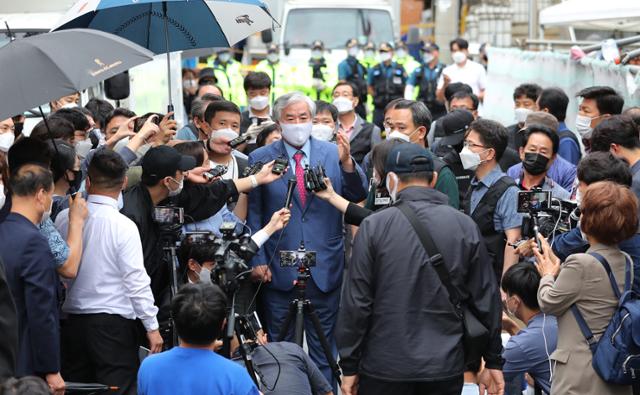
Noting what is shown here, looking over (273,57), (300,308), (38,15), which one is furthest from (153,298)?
(273,57)

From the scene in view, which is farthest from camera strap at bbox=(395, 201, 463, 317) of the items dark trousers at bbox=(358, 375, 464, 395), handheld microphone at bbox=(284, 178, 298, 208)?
handheld microphone at bbox=(284, 178, 298, 208)

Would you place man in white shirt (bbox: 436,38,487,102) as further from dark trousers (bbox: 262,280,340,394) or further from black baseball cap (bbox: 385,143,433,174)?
black baseball cap (bbox: 385,143,433,174)

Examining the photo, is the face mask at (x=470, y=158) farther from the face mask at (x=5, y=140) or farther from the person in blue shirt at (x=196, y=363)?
the person in blue shirt at (x=196, y=363)

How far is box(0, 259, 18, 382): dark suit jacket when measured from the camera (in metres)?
4.64

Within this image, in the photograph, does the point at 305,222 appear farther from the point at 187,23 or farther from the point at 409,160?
the point at 187,23

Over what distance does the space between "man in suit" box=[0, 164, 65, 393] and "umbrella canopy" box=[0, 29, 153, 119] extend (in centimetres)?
36

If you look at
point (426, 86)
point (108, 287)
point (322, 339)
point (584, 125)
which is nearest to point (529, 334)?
point (322, 339)

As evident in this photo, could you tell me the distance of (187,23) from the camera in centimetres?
829

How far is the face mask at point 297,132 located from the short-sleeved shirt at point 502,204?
3.91 feet

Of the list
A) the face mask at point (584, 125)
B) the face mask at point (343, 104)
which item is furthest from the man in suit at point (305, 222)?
the face mask at point (343, 104)

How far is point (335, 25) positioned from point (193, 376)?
16.5m

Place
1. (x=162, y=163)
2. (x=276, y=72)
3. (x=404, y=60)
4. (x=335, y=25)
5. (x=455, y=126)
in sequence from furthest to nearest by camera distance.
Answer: (x=335, y=25) → (x=404, y=60) → (x=276, y=72) → (x=455, y=126) → (x=162, y=163)

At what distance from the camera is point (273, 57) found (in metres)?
18.2

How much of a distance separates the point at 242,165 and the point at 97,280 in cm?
201
